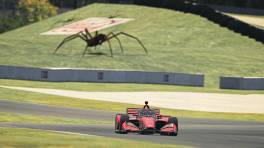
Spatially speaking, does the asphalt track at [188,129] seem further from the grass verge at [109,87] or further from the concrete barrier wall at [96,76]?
the concrete barrier wall at [96,76]

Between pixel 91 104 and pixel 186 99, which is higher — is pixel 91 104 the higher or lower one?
the higher one

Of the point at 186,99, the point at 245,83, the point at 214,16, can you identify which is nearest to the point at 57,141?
the point at 186,99

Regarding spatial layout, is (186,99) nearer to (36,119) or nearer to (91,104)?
(91,104)

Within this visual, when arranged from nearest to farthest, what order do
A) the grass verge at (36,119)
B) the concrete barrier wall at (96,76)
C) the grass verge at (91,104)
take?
1. the grass verge at (36,119)
2. the grass verge at (91,104)
3. the concrete barrier wall at (96,76)

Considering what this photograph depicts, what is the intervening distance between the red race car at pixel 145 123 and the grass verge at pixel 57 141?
1723mm

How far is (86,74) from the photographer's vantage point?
68.4 m

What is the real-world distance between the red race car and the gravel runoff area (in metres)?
18.6

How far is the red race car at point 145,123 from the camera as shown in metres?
33.9

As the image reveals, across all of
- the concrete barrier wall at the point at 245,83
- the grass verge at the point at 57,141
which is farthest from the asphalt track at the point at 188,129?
the concrete barrier wall at the point at 245,83

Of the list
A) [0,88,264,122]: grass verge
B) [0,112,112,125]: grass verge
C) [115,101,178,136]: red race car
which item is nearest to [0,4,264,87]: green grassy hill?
[0,88,264,122]: grass verge

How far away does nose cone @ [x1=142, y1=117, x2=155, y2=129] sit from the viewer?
33.7 meters

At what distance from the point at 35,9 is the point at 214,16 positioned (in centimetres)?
7676

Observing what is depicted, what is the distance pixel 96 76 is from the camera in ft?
225

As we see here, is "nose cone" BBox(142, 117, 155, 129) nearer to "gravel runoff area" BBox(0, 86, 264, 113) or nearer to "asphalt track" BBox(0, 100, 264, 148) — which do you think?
"asphalt track" BBox(0, 100, 264, 148)
